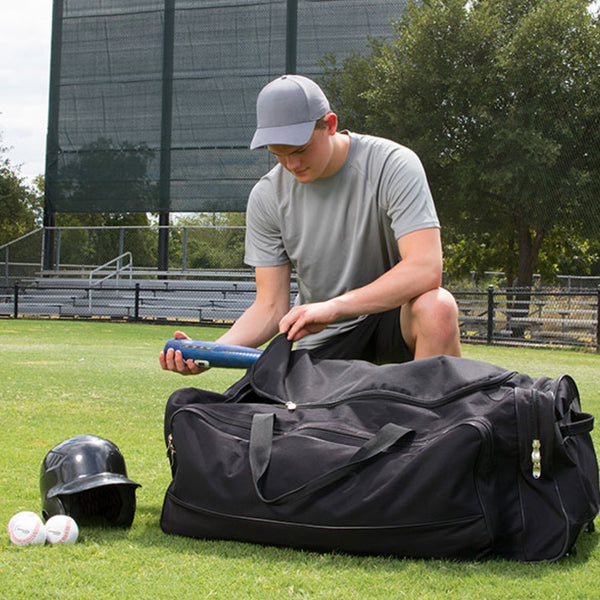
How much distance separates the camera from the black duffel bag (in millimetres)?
1861

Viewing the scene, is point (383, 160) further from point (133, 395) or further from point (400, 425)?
point (133, 395)

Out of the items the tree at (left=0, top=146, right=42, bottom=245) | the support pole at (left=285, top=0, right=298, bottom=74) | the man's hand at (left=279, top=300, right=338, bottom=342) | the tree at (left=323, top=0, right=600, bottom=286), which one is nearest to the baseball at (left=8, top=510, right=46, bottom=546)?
the man's hand at (left=279, top=300, right=338, bottom=342)

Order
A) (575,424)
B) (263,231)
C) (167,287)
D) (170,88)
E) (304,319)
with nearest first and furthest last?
1. (575,424)
2. (304,319)
3. (263,231)
4. (167,287)
5. (170,88)

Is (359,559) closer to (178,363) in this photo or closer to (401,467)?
(401,467)

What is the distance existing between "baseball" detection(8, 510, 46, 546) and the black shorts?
1.05 metres

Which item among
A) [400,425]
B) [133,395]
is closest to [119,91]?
[133,395]

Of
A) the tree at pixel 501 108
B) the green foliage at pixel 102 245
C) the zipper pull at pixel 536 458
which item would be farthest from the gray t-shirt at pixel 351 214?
the green foliage at pixel 102 245

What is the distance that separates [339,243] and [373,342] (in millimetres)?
361

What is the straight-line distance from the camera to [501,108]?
15.5 m

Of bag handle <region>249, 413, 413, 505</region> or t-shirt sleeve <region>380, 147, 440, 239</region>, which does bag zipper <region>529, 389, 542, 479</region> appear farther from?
t-shirt sleeve <region>380, 147, 440, 239</region>

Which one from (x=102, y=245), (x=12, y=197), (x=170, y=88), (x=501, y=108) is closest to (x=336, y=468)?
(x=501, y=108)

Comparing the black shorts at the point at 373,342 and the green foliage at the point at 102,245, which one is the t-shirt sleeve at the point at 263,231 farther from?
the green foliage at the point at 102,245

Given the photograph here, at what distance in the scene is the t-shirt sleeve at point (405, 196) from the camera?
8.73 feet

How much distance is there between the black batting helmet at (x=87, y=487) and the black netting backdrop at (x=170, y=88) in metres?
16.7
